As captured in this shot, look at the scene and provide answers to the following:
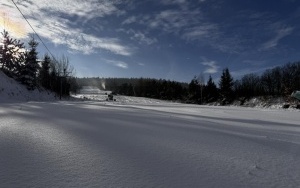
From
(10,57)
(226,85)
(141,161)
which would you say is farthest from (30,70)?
(226,85)

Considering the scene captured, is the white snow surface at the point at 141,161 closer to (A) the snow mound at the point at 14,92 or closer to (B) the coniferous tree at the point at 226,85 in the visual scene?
(A) the snow mound at the point at 14,92

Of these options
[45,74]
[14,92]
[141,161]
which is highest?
[45,74]

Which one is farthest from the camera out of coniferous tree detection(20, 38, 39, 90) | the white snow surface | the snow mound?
coniferous tree detection(20, 38, 39, 90)

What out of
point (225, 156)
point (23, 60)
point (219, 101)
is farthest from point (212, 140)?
point (219, 101)

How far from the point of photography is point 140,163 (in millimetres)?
2559

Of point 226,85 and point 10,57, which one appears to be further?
point 226,85

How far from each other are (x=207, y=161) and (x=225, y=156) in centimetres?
35

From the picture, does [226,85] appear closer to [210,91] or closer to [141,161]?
[210,91]

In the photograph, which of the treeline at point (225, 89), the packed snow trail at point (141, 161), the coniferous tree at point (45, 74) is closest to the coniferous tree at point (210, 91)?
the treeline at point (225, 89)

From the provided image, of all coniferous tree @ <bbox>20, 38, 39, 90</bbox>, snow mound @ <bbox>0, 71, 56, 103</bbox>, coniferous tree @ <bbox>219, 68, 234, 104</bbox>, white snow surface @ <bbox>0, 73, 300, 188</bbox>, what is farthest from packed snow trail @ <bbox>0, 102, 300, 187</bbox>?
coniferous tree @ <bbox>219, 68, 234, 104</bbox>

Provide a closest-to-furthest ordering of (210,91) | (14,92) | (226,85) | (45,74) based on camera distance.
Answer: (14,92), (45,74), (226,85), (210,91)

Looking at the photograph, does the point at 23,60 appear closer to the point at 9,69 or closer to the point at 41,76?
the point at 9,69

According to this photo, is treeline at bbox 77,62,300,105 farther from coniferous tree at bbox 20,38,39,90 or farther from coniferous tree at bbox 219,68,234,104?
coniferous tree at bbox 20,38,39,90

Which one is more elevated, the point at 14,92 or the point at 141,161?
the point at 14,92
